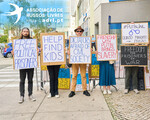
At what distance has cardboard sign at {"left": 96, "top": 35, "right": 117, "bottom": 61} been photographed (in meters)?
5.43

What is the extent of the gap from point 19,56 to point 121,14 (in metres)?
9.14

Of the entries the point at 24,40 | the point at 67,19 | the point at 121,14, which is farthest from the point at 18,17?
the point at 24,40

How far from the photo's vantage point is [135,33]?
5504 millimetres

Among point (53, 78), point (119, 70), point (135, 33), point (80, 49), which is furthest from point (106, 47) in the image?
point (53, 78)

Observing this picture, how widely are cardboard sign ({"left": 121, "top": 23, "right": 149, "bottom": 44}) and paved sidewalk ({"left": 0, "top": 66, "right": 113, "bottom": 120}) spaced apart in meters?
1.88

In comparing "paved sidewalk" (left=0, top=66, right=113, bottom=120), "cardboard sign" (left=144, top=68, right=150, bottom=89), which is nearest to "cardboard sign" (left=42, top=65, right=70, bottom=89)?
"paved sidewalk" (left=0, top=66, right=113, bottom=120)

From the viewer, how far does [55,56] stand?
528 centimetres

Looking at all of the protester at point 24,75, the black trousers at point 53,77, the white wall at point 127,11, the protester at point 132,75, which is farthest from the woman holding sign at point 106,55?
the white wall at point 127,11

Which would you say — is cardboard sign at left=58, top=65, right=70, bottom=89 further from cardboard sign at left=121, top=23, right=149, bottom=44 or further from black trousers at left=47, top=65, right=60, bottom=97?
cardboard sign at left=121, top=23, right=149, bottom=44

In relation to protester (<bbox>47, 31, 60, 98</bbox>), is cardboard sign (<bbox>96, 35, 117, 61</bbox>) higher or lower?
higher

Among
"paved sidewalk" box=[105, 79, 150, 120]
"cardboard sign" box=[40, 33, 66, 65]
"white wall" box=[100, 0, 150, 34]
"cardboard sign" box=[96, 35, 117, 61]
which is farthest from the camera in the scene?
"white wall" box=[100, 0, 150, 34]

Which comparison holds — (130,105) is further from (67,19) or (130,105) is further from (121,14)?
(67,19)

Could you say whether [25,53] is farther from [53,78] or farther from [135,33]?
[135,33]

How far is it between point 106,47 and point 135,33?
98 cm
